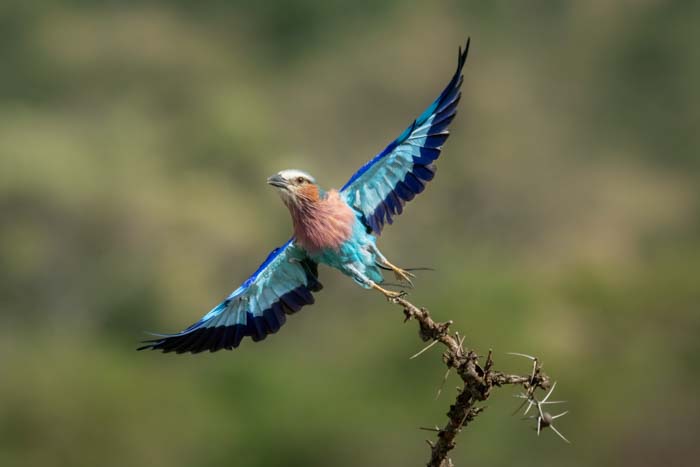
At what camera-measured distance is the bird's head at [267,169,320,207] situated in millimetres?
5066

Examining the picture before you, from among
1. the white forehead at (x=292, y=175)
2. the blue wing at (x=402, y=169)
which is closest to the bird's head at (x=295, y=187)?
the white forehead at (x=292, y=175)

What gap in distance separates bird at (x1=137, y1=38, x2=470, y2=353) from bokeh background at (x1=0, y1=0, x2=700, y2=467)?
8031 millimetres

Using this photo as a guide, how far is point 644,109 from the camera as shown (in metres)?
23.5

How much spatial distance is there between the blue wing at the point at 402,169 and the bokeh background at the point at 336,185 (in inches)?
320

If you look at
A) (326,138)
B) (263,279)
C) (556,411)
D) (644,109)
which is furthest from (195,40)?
(263,279)

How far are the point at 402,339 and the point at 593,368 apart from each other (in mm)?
2616

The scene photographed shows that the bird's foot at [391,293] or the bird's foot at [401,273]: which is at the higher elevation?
the bird's foot at [401,273]

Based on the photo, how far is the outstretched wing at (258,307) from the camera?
5270 millimetres

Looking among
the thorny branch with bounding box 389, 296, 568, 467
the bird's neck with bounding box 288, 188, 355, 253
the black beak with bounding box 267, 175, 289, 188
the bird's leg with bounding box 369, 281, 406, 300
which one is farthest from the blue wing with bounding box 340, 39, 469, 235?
the thorny branch with bounding box 389, 296, 568, 467

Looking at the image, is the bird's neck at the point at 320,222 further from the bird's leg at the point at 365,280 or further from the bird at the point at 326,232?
the bird's leg at the point at 365,280

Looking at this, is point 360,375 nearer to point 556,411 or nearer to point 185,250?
point 556,411

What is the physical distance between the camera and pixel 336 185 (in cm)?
1881

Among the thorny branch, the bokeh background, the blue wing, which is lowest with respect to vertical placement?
the thorny branch

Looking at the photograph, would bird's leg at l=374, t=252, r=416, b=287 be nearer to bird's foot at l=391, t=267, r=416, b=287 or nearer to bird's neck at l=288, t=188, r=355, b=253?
bird's foot at l=391, t=267, r=416, b=287
